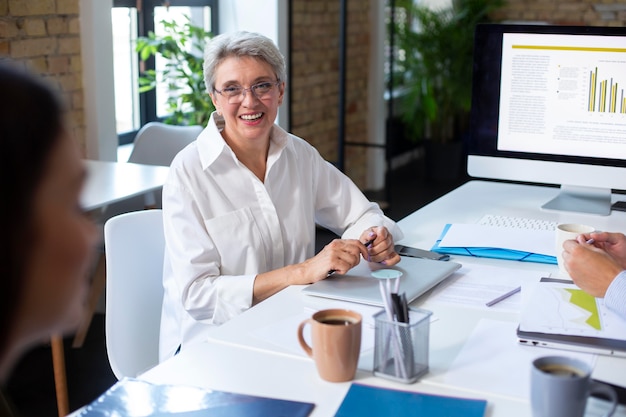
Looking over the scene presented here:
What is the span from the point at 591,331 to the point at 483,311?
0.80ft

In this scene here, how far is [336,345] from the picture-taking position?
1.30 m

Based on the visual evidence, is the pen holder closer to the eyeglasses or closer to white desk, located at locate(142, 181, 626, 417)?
white desk, located at locate(142, 181, 626, 417)

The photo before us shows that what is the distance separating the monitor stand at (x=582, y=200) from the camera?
97.8 inches

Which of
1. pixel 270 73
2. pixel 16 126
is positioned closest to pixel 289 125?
pixel 270 73

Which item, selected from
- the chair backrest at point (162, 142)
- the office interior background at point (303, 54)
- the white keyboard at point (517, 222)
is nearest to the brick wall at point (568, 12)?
the office interior background at point (303, 54)

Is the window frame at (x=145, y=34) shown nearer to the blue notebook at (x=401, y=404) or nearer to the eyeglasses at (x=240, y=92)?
the eyeglasses at (x=240, y=92)

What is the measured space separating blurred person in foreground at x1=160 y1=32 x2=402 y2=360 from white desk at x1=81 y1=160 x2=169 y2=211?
0.84m

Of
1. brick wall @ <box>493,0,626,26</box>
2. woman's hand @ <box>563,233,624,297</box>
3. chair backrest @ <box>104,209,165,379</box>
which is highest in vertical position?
brick wall @ <box>493,0,626,26</box>

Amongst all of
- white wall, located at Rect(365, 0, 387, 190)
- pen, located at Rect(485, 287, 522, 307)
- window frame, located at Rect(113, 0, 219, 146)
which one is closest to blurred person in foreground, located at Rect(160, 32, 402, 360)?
pen, located at Rect(485, 287, 522, 307)

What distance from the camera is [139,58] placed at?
4.36m

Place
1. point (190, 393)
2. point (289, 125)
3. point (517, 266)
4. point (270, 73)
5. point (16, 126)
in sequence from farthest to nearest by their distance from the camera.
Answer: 1. point (289, 125)
2. point (270, 73)
3. point (517, 266)
4. point (190, 393)
5. point (16, 126)

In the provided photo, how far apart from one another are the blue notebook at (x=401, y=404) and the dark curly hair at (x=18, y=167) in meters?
0.67

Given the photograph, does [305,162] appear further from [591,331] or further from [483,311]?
[591,331]

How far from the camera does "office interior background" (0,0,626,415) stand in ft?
11.5
